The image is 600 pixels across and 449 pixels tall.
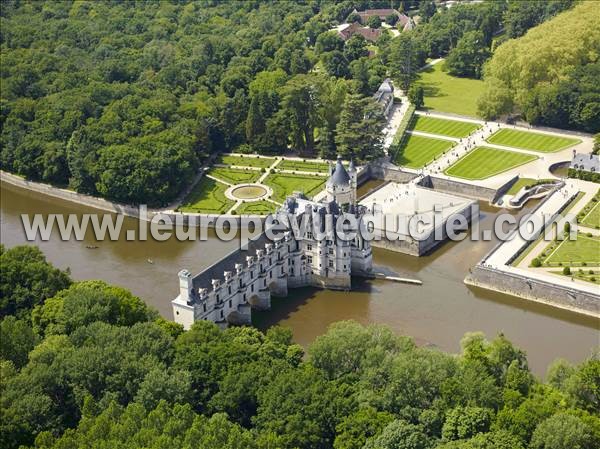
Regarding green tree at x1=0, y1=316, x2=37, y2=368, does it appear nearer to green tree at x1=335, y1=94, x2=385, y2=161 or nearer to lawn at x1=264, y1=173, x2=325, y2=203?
lawn at x1=264, y1=173, x2=325, y2=203

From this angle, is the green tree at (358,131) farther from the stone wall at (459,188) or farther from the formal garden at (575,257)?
the formal garden at (575,257)

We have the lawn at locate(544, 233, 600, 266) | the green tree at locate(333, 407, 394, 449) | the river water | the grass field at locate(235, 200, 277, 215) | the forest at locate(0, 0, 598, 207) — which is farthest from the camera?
the forest at locate(0, 0, 598, 207)

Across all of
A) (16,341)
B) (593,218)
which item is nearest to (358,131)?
(593,218)

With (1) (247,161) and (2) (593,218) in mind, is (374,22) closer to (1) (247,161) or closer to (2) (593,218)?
(1) (247,161)

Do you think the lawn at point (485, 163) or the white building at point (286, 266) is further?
the lawn at point (485, 163)

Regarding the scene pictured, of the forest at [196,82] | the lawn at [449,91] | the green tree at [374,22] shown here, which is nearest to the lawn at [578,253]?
the forest at [196,82]

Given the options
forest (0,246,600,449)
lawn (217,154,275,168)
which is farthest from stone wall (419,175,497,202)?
forest (0,246,600,449)

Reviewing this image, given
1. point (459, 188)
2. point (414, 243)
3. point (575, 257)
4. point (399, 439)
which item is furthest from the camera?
point (459, 188)
